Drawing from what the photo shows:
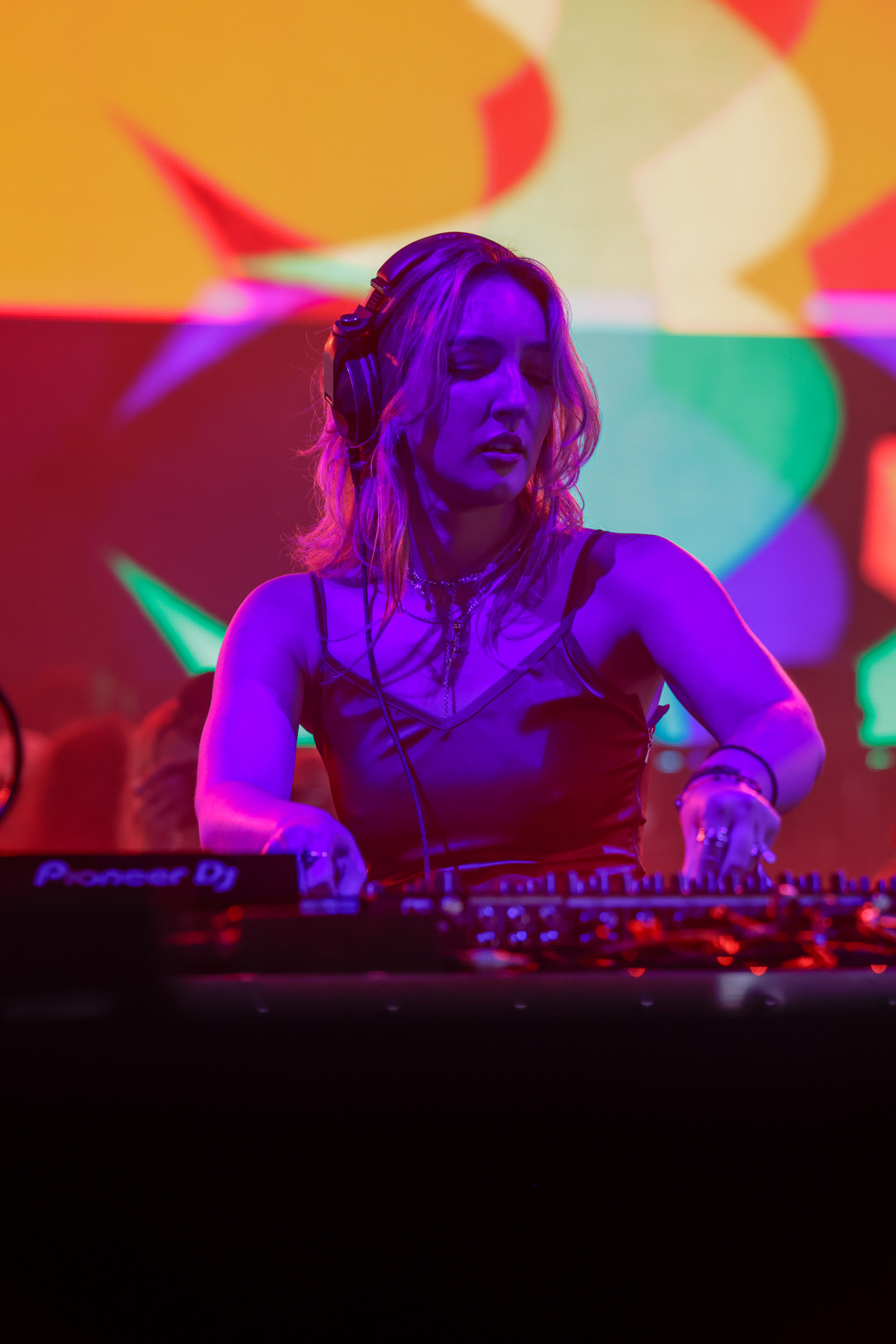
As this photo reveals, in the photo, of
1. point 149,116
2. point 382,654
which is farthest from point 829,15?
point 382,654

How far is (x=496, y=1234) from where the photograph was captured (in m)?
0.44

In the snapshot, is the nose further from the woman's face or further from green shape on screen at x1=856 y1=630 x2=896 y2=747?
green shape on screen at x1=856 y1=630 x2=896 y2=747

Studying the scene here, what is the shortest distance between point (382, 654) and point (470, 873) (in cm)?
32

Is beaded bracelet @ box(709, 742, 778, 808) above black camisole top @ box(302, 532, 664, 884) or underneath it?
underneath

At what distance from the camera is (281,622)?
1251mm

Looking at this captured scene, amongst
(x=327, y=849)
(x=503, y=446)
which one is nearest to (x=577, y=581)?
(x=503, y=446)

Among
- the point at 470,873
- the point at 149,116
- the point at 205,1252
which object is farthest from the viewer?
the point at 149,116

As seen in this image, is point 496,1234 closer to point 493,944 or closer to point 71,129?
point 493,944

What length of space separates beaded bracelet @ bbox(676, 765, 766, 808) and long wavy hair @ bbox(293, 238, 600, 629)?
441 millimetres

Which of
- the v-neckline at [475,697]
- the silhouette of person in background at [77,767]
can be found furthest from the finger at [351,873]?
the silhouette of person in background at [77,767]

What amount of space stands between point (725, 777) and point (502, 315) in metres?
0.67

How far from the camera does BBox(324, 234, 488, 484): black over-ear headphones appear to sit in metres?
1.29

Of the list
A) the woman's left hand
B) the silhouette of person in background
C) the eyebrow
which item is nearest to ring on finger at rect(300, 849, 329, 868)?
the woman's left hand

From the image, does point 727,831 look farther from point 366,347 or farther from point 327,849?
point 366,347
